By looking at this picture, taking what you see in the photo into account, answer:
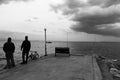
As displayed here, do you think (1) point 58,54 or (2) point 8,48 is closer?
(2) point 8,48

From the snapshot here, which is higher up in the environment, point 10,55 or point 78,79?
point 10,55

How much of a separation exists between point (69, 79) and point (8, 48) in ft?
15.5

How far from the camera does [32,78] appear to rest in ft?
16.5

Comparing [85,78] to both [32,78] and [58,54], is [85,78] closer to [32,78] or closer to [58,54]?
[32,78]

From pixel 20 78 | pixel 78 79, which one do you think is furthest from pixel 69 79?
pixel 20 78

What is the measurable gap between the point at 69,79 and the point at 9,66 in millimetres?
4344

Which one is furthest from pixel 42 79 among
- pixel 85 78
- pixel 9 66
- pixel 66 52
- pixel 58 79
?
pixel 66 52

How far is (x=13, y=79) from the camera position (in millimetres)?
4875

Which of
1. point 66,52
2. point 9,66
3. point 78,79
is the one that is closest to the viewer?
point 78,79

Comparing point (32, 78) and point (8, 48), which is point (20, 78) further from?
point (8, 48)

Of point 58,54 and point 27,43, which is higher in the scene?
point 27,43

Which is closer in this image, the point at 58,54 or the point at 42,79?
the point at 42,79

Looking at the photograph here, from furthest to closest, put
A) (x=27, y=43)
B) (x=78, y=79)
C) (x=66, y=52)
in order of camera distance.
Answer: (x=66, y=52) < (x=27, y=43) < (x=78, y=79)

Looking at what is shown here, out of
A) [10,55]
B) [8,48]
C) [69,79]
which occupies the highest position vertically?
[8,48]
